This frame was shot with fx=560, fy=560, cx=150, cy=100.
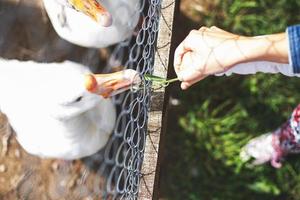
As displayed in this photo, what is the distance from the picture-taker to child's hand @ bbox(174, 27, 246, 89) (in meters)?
0.82

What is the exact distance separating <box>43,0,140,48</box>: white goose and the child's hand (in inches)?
15.3

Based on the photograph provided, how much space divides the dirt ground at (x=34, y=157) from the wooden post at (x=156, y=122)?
0.18m

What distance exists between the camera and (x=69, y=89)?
3.52ft

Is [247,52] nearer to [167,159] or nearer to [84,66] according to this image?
[84,66]

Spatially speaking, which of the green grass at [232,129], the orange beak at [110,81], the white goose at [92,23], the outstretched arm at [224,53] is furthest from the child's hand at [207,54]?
the green grass at [232,129]

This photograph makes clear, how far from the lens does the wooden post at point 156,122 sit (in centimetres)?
102

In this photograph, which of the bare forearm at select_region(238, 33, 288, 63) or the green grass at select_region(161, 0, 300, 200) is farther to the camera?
the green grass at select_region(161, 0, 300, 200)

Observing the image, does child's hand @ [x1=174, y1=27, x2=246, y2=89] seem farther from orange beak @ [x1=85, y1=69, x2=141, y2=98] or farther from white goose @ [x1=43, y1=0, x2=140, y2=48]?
white goose @ [x1=43, y1=0, x2=140, y2=48]

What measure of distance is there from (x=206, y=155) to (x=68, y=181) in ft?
1.48

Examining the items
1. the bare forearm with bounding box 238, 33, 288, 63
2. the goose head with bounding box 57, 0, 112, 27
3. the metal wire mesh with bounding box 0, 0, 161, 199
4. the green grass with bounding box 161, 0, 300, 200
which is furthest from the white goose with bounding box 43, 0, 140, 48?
the bare forearm with bounding box 238, 33, 288, 63

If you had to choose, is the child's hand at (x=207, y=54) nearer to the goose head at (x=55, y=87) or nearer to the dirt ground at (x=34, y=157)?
the goose head at (x=55, y=87)

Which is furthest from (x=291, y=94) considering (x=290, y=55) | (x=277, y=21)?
(x=290, y=55)

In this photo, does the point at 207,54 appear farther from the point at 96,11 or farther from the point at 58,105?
the point at 58,105

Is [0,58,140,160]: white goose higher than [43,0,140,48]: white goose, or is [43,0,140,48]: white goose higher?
[43,0,140,48]: white goose
